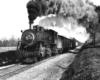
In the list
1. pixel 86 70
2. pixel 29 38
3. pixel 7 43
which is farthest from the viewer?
pixel 7 43

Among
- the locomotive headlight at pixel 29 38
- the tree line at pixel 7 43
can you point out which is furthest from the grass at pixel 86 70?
the tree line at pixel 7 43

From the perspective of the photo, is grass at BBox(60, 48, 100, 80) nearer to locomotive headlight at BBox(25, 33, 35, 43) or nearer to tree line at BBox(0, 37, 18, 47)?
locomotive headlight at BBox(25, 33, 35, 43)

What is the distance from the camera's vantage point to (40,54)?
15555 mm

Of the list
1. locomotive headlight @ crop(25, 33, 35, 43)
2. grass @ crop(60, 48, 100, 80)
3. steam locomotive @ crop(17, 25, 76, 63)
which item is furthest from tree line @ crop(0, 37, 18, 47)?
grass @ crop(60, 48, 100, 80)

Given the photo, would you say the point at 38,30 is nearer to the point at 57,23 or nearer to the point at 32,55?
the point at 32,55

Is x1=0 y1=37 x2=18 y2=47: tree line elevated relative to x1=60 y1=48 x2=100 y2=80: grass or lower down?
elevated

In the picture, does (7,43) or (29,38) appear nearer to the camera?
(29,38)

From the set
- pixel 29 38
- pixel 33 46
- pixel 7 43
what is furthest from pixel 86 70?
pixel 7 43

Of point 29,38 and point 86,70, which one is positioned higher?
point 29,38

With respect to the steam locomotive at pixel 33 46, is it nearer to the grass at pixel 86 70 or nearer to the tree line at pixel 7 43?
the grass at pixel 86 70

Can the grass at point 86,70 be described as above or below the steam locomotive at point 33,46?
below

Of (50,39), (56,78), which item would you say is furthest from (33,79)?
(50,39)

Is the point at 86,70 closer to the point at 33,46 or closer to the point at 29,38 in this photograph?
the point at 33,46

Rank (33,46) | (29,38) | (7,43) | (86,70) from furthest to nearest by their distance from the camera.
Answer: (7,43) → (33,46) → (29,38) → (86,70)
